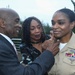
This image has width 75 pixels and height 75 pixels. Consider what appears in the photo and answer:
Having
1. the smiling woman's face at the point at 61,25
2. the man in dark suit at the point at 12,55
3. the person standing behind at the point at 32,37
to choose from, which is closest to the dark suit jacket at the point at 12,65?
the man in dark suit at the point at 12,55

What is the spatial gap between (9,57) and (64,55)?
2.03ft

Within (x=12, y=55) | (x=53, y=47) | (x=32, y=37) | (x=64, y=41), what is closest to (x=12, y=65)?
(x=12, y=55)

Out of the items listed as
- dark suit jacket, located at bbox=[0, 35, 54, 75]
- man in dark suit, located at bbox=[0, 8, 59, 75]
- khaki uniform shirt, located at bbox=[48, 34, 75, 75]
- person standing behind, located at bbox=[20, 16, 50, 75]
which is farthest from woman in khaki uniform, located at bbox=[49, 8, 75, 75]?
person standing behind, located at bbox=[20, 16, 50, 75]

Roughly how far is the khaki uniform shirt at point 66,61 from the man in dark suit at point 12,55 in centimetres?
9

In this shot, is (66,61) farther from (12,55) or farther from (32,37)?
(32,37)

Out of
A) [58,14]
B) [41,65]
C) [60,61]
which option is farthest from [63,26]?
[41,65]

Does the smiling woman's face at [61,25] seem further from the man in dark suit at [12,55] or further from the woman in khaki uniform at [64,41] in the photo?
the man in dark suit at [12,55]

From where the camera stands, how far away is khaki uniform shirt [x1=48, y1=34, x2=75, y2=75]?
109 inches

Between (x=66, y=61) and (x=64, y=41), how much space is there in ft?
0.95

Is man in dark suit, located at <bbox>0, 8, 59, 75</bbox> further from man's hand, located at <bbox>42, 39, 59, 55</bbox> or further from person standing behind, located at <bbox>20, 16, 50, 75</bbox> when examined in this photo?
person standing behind, located at <bbox>20, 16, 50, 75</bbox>

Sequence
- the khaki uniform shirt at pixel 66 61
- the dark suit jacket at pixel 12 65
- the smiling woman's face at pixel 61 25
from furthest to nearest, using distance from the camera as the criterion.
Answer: the smiling woman's face at pixel 61 25
the khaki uniform shirt at pixel 66 61
the dark suit jacket at pixel 12 65

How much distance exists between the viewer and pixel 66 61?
2.80 meters

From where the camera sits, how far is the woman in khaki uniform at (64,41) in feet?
9.16

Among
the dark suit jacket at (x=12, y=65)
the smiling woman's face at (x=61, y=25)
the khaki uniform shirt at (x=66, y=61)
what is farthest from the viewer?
the smiling woman's face at (x=61, y=25)
